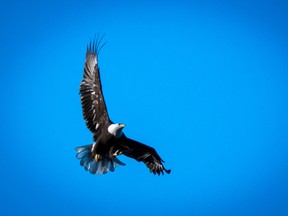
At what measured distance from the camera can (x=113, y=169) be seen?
442 inches

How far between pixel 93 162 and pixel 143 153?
1.13 meters

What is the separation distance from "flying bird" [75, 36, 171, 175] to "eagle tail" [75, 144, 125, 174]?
0.46ft

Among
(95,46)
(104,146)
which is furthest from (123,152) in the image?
(95,46)

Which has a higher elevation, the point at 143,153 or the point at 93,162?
the point at 143,153

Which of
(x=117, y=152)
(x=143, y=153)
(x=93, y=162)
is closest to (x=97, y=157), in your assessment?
(x=93, y=162)

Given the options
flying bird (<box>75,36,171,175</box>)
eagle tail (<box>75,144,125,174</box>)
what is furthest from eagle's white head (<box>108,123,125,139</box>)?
eagle tail (<box>75,144,125,174</box>)

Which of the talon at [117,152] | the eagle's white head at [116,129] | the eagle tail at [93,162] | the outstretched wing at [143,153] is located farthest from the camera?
the eagle tail at [93,162]

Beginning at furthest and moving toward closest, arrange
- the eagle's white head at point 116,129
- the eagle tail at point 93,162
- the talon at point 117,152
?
1. the eagle tail at point 93,162
2. the talon at point 117,152
3. the eagle's white head at point 116,129

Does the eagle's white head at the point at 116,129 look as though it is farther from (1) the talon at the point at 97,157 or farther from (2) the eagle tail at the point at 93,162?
(2) the eagle tail at the point at 93,162

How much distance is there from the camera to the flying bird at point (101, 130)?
10633 mm

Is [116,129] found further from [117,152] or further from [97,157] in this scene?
[97,157]

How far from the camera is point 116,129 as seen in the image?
34.0 feet

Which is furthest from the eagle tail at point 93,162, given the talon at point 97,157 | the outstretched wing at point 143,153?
the outstretched wing at point 143,153

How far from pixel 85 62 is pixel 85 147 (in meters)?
1.84
